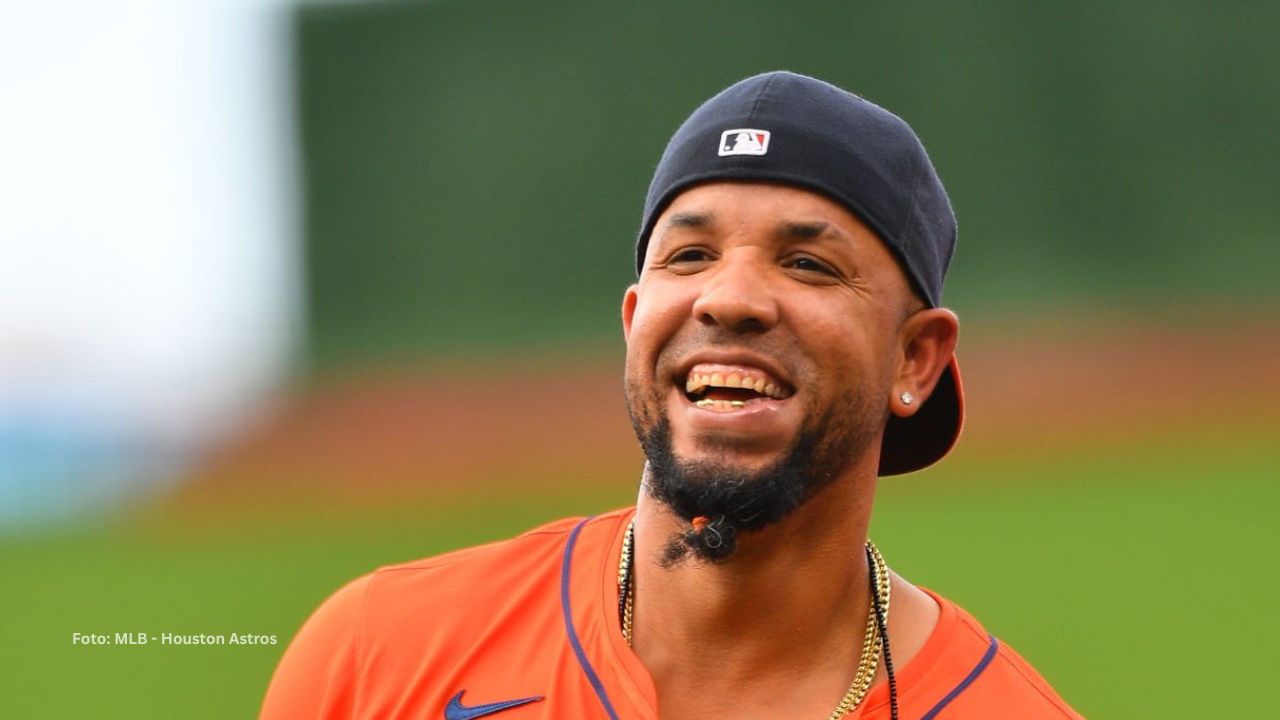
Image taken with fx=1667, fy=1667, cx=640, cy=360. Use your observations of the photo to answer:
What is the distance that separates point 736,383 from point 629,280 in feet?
51.7

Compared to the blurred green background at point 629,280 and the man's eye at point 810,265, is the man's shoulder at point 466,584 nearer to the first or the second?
the man's eye at point 810,265

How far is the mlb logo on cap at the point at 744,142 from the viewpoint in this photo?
319 centimetres

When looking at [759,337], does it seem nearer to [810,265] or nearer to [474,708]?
[810,265]

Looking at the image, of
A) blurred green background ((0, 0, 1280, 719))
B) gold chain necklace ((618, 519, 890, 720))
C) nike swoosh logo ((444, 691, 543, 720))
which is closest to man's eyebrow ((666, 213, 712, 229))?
gold chain necklace ((618, 519, 890, 720))

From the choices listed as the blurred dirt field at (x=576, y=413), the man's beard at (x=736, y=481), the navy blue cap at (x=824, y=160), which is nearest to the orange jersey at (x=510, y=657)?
the man's beard at (x=736, y=481)

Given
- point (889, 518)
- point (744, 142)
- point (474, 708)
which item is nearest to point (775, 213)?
point (744, 142)

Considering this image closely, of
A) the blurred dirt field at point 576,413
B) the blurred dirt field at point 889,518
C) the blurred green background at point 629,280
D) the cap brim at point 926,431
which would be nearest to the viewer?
the cap brim at point 926,431

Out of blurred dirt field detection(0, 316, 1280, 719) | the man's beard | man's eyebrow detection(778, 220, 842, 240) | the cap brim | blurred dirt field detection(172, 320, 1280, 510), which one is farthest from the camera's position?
blurred dirt field detection(172, 320, 1280, 510)

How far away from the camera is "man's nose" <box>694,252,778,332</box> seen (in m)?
3.03

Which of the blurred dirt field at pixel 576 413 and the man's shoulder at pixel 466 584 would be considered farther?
the blurred dirt field at pixel 576 413

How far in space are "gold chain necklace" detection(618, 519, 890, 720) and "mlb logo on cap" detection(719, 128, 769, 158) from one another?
78 cm

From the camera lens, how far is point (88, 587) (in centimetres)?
1403

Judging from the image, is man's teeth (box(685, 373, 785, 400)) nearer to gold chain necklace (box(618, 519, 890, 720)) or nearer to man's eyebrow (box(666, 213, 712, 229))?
man's eyebrow (box(666, 213, 712, 229))

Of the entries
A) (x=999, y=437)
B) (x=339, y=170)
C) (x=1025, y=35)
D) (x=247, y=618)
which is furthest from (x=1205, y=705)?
(x=339, y=170)
